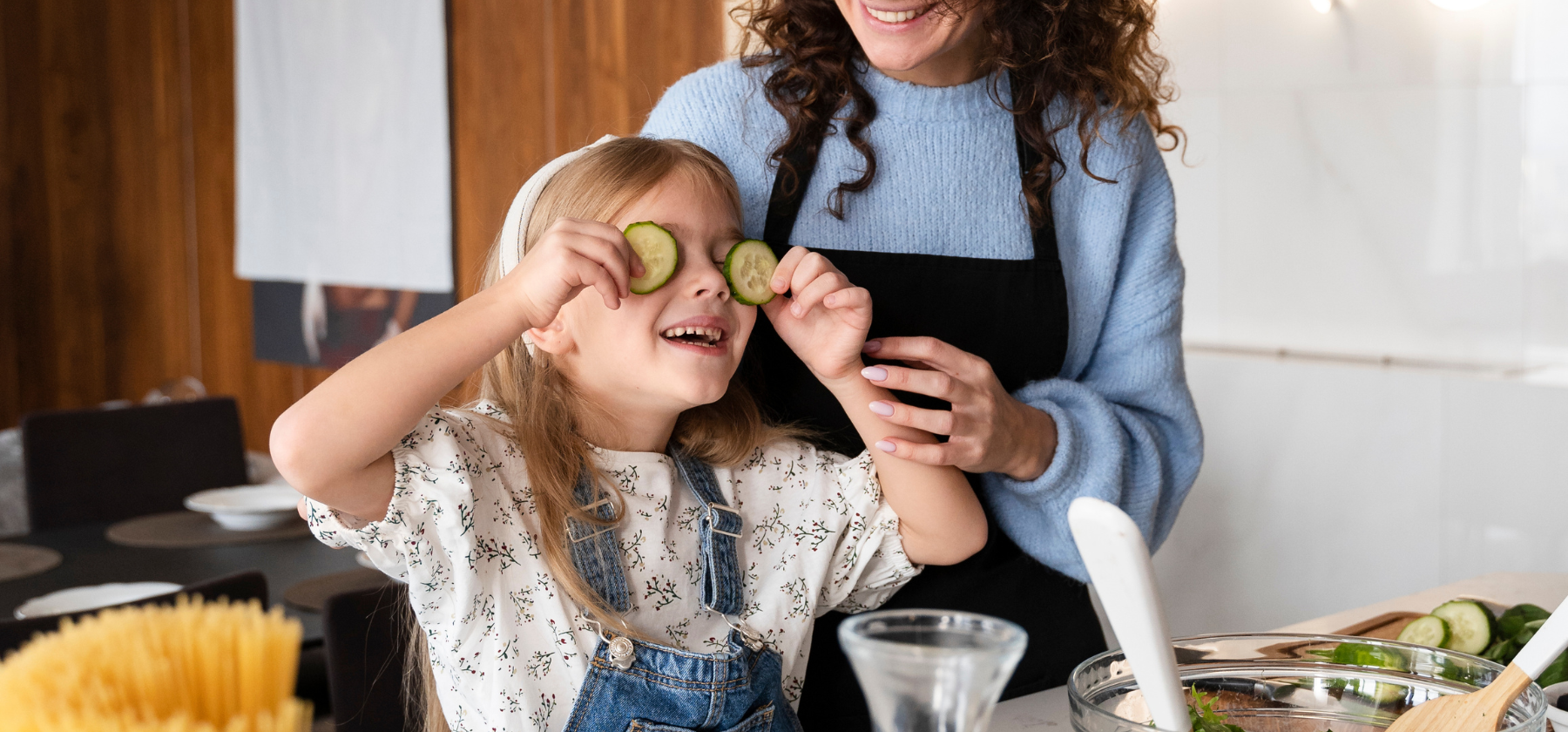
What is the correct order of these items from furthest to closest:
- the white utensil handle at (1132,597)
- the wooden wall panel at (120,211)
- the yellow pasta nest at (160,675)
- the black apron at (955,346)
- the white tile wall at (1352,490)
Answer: the wooden wall panel at (120,211) < the white tile wall at (1352,490) < the black apron at (955,346) < the white utensil handle at (1132,597) < the yellow pasta nest at (160,675)

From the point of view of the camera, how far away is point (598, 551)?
1183 mm

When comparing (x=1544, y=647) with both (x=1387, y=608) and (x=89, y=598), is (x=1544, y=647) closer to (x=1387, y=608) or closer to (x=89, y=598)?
(x=1387, y=608)

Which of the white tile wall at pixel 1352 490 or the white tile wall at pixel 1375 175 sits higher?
the white tile wall at pixel 1375 175

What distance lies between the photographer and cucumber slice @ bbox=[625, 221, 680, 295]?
1.09m

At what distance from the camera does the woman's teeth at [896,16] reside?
3.83 ft

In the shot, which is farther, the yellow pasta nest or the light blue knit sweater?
the light blue knit sweater

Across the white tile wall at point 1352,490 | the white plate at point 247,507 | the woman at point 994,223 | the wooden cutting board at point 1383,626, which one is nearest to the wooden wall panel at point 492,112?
the white plate at point 247,507

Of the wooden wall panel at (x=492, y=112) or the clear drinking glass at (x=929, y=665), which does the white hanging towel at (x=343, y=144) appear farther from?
the clear drinking glass at (x=929, y=665)

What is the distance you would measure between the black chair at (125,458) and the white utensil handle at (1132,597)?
2.77 meters

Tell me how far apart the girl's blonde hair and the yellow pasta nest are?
2.25ft

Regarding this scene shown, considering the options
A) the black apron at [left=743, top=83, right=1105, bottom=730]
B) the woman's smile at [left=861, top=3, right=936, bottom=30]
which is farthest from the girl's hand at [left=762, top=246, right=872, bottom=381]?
the woman's smile at [left=861, top=3, right=936, bottom=30]

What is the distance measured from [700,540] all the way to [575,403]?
19 cm

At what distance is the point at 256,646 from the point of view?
0.45 m

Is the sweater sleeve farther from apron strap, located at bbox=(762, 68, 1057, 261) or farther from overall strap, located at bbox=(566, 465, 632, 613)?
overall strap, located at bbox=(566, 465, 632, 613)
